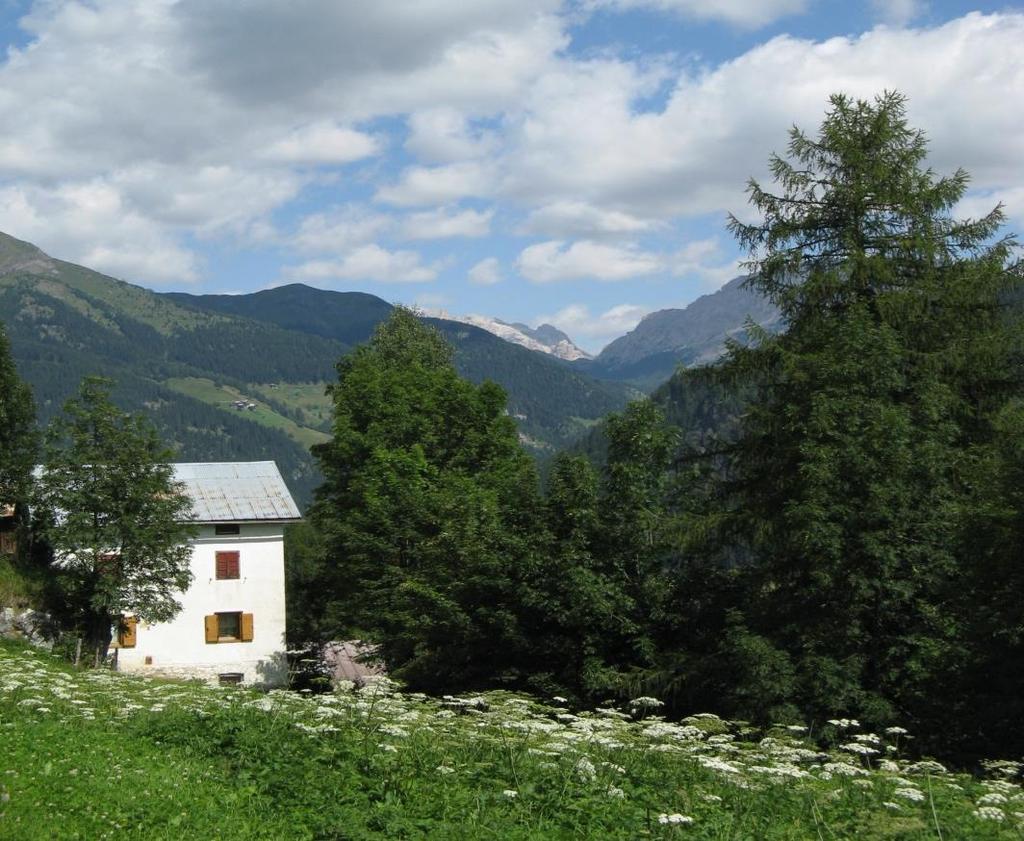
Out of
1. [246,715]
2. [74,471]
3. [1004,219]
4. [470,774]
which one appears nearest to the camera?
[470,774]

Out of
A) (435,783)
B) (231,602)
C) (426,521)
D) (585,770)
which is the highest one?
(426,521)

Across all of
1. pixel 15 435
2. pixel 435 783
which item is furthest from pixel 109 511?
pixel 435 783

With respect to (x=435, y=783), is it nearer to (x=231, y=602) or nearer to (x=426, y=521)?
(x=426, y=521)

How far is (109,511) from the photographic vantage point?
35.7m

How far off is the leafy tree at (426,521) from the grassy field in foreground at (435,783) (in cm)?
1495

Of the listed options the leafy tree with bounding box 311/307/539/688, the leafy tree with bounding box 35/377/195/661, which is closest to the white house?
the leafy tree with bounding box 311/307/539/688

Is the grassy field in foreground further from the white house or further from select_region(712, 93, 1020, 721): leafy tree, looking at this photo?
the white house

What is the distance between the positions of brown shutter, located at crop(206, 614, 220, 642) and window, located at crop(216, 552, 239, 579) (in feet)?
6.48

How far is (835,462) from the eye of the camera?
20.9 meters

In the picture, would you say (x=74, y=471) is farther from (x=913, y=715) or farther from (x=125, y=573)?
(x=913, y=715)

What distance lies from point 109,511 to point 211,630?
14.8 m

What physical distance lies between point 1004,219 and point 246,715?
23.4 meters

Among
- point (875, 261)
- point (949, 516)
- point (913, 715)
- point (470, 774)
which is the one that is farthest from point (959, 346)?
point (470, 774)

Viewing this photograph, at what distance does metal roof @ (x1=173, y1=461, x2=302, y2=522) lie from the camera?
5084 cm
